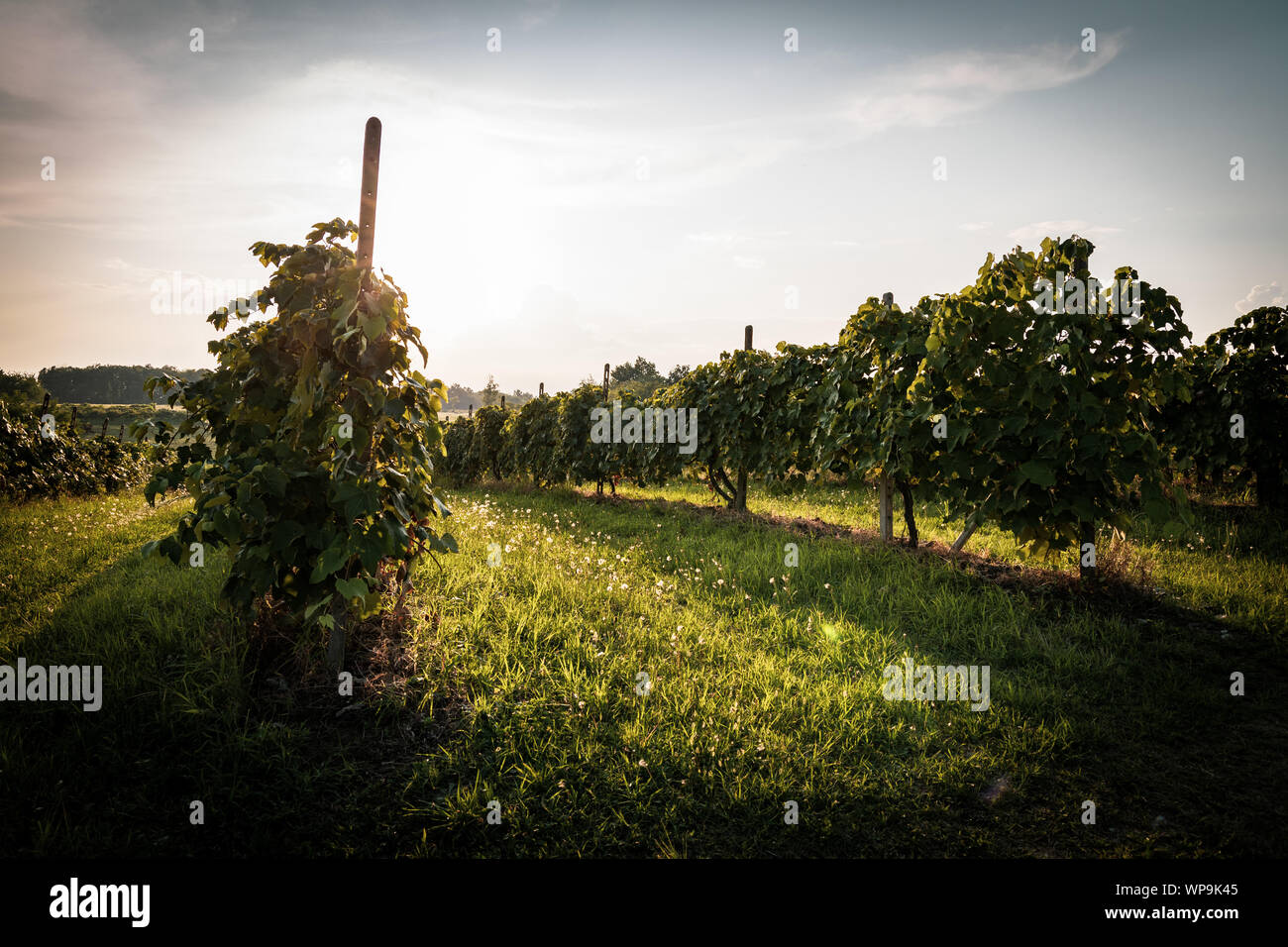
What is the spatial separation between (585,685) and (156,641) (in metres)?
3.01

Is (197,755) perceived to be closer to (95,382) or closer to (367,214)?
(367,214)

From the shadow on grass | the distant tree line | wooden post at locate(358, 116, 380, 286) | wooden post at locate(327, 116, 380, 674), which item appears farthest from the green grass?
the distant tree line

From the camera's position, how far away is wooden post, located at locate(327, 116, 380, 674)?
3.65m

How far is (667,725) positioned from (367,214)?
3764mm

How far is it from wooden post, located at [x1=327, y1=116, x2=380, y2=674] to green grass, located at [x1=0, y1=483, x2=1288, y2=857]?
1.11ft

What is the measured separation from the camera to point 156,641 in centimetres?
392

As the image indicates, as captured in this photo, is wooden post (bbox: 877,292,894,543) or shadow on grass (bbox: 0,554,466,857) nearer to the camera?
shadow on grass (bbox: 0,554,466,857)

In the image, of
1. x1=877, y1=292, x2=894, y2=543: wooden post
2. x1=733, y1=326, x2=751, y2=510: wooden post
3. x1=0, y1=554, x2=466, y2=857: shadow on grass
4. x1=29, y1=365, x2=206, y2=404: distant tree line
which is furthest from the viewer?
x1=29, y1=365, x2=206, y2=404: distant tree line

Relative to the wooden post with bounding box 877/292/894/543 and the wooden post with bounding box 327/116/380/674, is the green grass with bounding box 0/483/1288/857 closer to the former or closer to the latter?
the wooden post with bounding box 327/116/380/674

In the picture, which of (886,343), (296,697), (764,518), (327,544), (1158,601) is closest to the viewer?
(327,544)

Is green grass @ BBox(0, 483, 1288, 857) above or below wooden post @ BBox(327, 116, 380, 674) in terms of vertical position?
below

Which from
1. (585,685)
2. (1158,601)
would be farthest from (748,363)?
(585,685)
